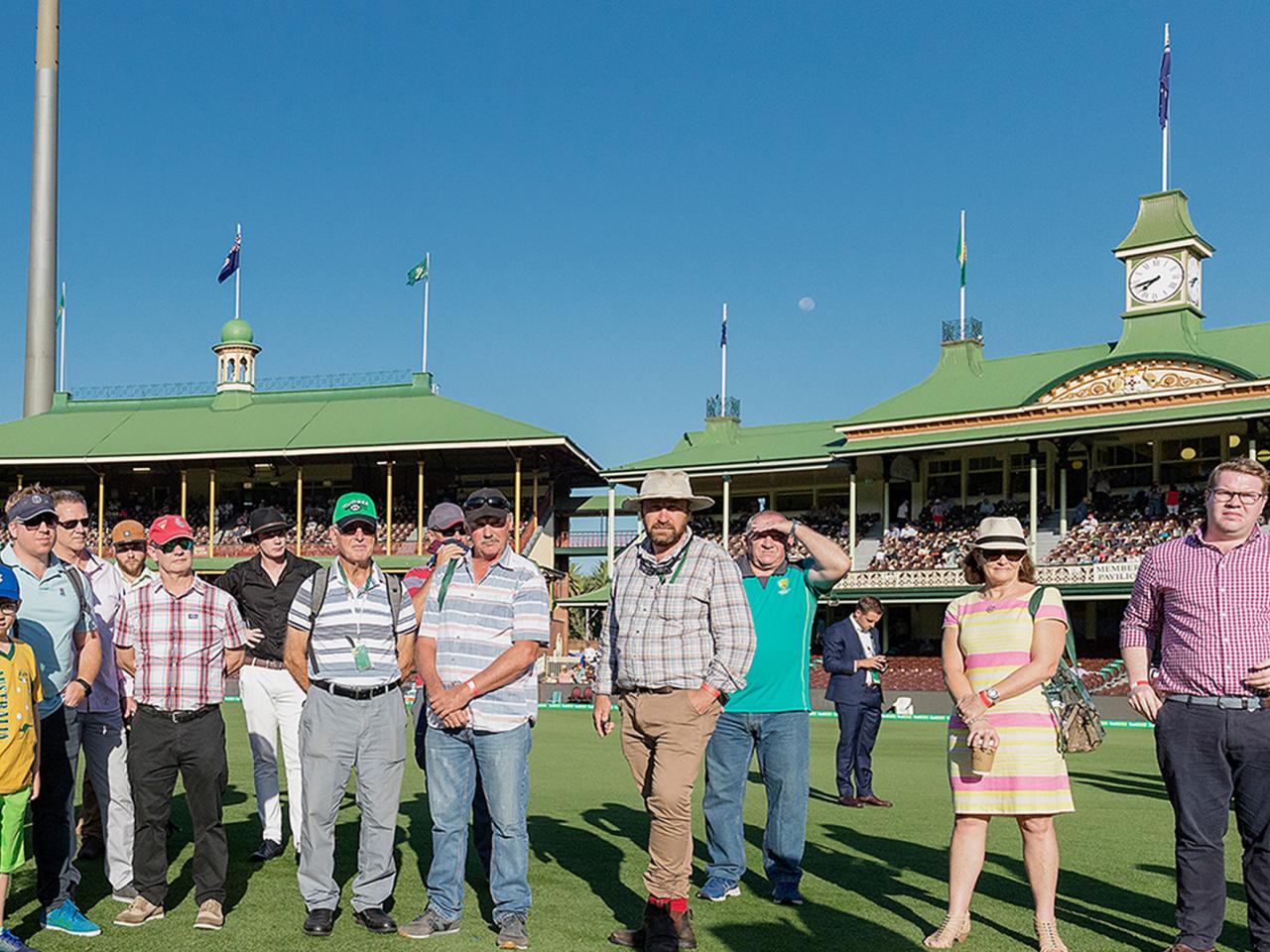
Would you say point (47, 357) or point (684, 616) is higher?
point (47, 357)

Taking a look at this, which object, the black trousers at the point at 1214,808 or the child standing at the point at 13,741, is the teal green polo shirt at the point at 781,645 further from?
the child standing at the point at 13,741

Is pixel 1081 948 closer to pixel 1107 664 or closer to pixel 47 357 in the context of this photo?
pixel 47 357

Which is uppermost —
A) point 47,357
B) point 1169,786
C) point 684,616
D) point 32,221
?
point 32,221

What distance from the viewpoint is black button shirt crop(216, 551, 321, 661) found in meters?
7.98

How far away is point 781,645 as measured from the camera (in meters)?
7.02

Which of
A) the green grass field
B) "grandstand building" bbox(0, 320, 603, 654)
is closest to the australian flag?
"grandstand building" bbox(0, 320, 603, 654)

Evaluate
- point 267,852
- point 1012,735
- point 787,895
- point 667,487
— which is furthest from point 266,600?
point 1012,735

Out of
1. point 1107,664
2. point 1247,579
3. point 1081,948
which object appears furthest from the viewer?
point 1107,664

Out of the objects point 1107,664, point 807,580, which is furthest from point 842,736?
point 1107,664

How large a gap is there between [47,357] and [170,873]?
53.5 feet

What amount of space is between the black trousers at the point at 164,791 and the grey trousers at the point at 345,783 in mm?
462

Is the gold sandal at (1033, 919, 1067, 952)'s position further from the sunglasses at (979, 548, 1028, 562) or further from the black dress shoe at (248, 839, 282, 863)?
the black dress shoe at (248, 839, 282, 863)

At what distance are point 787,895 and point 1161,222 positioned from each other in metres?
34.0

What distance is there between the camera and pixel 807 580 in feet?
23.2
